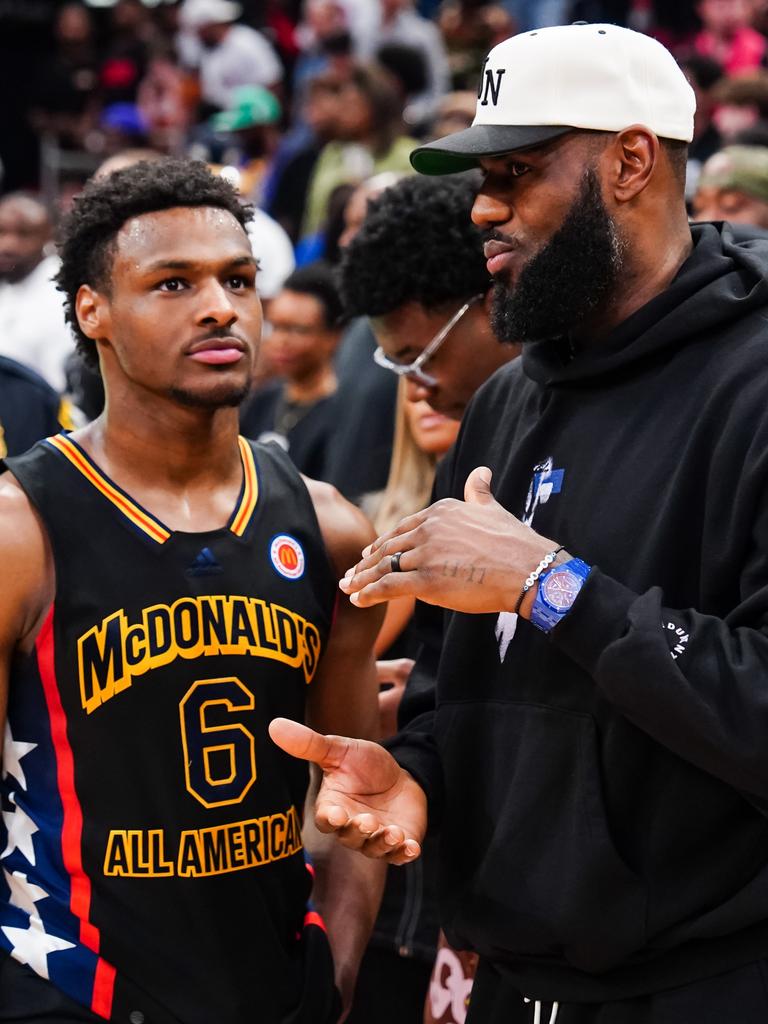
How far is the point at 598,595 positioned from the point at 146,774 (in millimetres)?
982

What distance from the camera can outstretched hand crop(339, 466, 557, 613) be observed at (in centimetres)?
241

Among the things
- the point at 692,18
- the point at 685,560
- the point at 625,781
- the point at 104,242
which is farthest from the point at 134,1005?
the point at 692,18

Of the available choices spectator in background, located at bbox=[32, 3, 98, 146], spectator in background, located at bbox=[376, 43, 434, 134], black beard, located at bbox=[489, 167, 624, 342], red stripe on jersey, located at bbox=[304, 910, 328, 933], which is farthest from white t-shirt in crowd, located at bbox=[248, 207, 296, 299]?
spectator in background, located at bbox=[32, 3, 98, 146]

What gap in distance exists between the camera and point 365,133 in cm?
922

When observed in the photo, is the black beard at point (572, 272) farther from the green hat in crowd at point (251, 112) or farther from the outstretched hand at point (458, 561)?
the green hat in crowd at point (251, 112)

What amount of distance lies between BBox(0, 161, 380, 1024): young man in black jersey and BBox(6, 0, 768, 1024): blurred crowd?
20.7 inches

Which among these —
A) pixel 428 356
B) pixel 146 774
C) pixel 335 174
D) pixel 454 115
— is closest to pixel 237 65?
pixel 335 174

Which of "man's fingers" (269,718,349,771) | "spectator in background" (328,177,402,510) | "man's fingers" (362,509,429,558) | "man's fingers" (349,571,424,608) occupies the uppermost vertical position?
"man's fingers" (362,509,429,558)

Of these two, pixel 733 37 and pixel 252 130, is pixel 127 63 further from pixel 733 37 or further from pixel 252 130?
pixel 733 37

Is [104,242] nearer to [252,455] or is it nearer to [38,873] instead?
[252,455]

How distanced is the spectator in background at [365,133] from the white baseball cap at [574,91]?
20.0ft

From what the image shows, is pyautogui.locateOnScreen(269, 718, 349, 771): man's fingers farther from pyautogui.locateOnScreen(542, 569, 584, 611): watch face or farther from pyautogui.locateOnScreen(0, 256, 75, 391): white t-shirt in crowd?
pyautogui.locateOnScreen(0, 256, 75, 391): white t-shirt in crowd

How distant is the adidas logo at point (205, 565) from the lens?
9.66 feet

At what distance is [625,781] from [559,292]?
2.86 ft
